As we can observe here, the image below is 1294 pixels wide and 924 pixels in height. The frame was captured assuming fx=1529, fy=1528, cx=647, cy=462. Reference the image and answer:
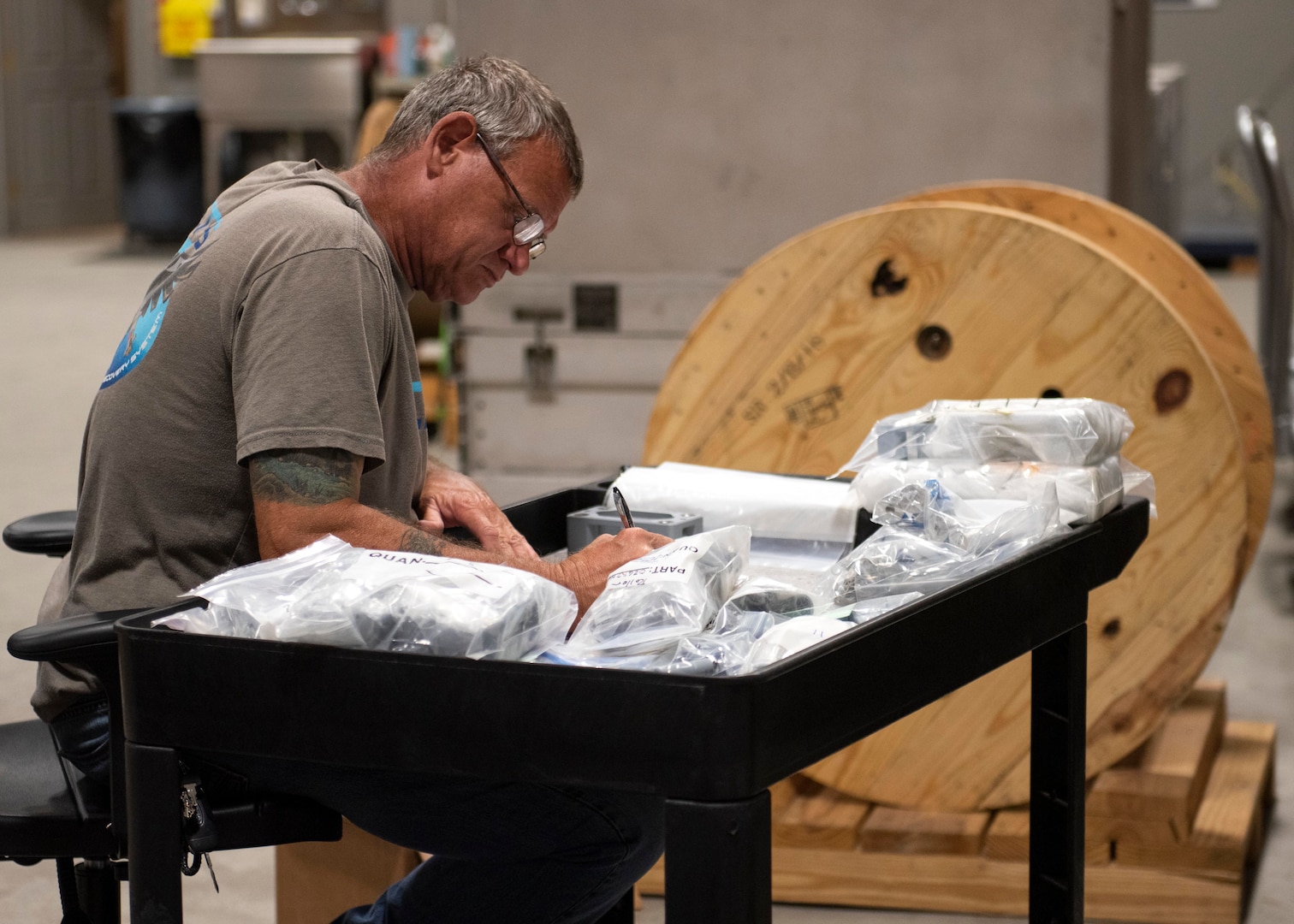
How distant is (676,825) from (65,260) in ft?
42.6

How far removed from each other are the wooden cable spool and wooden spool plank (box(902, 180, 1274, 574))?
34cm

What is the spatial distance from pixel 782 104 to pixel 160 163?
10403 mm

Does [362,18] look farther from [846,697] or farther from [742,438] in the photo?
[846,697]

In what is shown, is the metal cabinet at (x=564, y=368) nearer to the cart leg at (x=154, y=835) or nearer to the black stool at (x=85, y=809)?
the black stool at (x=85, y=809)

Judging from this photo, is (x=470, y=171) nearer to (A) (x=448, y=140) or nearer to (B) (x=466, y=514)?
(A) (x=448, y=140)

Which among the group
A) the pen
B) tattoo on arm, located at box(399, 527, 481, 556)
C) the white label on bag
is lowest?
the pen

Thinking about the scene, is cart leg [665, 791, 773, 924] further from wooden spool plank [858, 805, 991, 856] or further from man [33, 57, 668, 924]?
wooden spool plank [858, 805, 991, 856]

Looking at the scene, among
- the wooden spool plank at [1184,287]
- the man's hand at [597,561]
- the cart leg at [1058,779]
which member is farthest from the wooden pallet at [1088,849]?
the man's hand at [597,561]

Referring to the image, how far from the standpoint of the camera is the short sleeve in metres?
1.52

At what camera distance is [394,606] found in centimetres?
125

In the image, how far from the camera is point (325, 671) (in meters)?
1.25

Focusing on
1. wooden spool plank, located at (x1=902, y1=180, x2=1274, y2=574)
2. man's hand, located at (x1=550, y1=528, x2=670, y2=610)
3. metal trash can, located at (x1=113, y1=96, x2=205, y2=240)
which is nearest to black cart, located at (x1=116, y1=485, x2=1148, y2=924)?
man's hand, located at (x1=550, y1=528, x2=670, y2=610)

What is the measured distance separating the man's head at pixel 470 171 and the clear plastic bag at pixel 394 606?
59 cm

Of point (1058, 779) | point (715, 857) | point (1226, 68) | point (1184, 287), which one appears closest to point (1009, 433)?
point (1058, 779)
